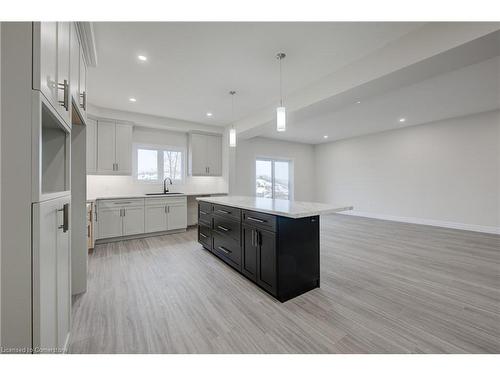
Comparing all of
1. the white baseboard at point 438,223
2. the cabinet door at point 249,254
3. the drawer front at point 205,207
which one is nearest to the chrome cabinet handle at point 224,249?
the cabinet door at point 249,254

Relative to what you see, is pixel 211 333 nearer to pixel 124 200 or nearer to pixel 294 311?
pixel 294 311

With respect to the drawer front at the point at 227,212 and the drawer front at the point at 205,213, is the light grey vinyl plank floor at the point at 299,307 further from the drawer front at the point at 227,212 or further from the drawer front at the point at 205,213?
the drawer front at the point at 227,212

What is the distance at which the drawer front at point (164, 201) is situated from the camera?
4.47 metres

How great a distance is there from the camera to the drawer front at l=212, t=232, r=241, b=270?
261 cm

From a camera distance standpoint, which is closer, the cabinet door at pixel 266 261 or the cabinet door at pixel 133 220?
the cabinet door at pixel 266 261

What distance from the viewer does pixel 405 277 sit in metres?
2.54

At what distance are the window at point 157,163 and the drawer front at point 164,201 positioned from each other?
0.82 metres

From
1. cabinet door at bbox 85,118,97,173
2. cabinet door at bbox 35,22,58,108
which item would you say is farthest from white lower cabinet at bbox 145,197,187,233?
cabinet door at bbox 35,22,58,108

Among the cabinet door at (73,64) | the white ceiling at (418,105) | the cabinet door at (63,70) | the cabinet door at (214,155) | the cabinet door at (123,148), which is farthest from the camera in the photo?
the cabinet door at (214,155)

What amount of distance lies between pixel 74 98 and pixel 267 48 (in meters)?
2.01

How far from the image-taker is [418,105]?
14.0 feet

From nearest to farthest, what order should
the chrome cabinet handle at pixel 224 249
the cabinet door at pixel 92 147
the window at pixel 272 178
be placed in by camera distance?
the chrome cabinet handle at pixel 224 249 → the cabinet door at pixel 92 147 → the window at pixel 272 178

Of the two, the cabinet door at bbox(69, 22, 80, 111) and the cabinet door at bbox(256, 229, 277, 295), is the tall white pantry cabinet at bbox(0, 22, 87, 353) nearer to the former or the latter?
the cabinet door at bbox(69, 22, 80, 111)

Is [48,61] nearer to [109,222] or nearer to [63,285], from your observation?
[63,285]
